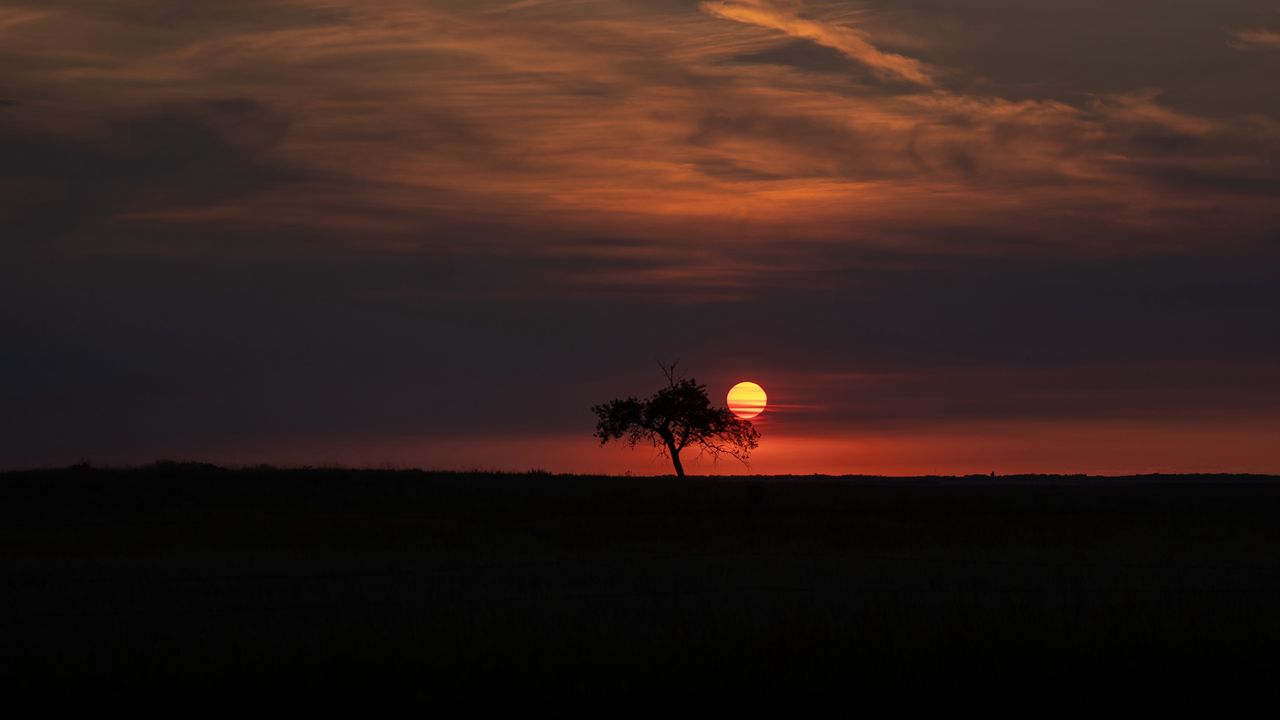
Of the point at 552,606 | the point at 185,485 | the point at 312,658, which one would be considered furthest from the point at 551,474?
the point at 312,658

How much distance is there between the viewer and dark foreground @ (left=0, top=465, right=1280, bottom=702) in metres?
12.0

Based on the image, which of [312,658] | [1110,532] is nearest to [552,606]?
[312,658]

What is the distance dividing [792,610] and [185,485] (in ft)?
114

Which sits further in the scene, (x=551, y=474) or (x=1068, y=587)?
(x=551, y=474)

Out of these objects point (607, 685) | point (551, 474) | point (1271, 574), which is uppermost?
point (551, 474)

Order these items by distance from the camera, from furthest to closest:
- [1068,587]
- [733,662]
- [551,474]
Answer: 1. [551,474]
2. [1068,587]
3. [733,662]

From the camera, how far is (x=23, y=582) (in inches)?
805

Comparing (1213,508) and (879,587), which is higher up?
(1213,508)

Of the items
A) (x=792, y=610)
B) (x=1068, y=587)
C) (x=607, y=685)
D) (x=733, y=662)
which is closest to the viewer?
(x=607, y=685)

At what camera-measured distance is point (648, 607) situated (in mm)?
16562

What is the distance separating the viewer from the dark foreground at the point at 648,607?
12.0 meters

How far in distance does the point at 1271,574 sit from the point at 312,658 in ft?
50.7

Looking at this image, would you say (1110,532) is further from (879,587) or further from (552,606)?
(552,606)

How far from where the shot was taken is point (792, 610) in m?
15.5
